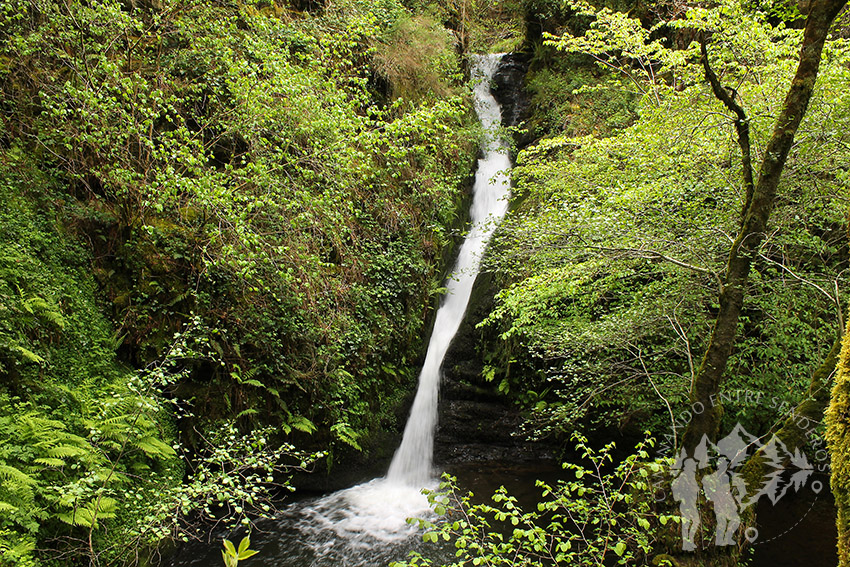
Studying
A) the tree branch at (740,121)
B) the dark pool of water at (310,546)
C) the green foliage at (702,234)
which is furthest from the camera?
the dark pool of water at (310,546)

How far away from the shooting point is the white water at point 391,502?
634 centimetres

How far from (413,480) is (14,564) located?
22.0 feet

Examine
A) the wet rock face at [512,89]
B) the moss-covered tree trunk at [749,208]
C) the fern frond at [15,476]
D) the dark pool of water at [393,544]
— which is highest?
the wet rock face at [512,89]

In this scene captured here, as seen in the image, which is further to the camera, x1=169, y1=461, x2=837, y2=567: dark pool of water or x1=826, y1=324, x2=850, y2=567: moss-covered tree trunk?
x1=169, y1=461, x2=837, y2=567: dark pool of water

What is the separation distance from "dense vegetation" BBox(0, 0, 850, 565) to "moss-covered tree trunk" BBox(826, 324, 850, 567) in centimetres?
177

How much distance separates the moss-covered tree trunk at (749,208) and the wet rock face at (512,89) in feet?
44.2

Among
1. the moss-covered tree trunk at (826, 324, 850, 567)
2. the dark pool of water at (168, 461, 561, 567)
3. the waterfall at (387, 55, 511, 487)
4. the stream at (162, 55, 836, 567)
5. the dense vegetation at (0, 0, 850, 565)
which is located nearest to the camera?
the moss-covered tree trunk at (826, 324, 850, 567)

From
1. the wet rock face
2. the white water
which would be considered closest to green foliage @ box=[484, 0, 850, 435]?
the white water

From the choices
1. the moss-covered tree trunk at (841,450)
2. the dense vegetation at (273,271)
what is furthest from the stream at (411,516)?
the moss-covered tree trunk at (841,450)

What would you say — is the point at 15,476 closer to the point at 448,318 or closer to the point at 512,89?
the point at 448,318

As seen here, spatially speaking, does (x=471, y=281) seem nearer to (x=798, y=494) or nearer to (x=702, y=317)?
(x=702, y=317)

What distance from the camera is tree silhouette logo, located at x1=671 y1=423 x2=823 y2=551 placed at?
12.9ft

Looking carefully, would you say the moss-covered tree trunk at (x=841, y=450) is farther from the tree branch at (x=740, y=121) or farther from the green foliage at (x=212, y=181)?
the green foliage at (x=212, y=181)

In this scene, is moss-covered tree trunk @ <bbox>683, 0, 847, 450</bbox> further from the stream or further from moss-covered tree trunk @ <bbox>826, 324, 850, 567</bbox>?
moss-covered tree trunk @ <bbox>826, 324, 850, 567</bbox>
